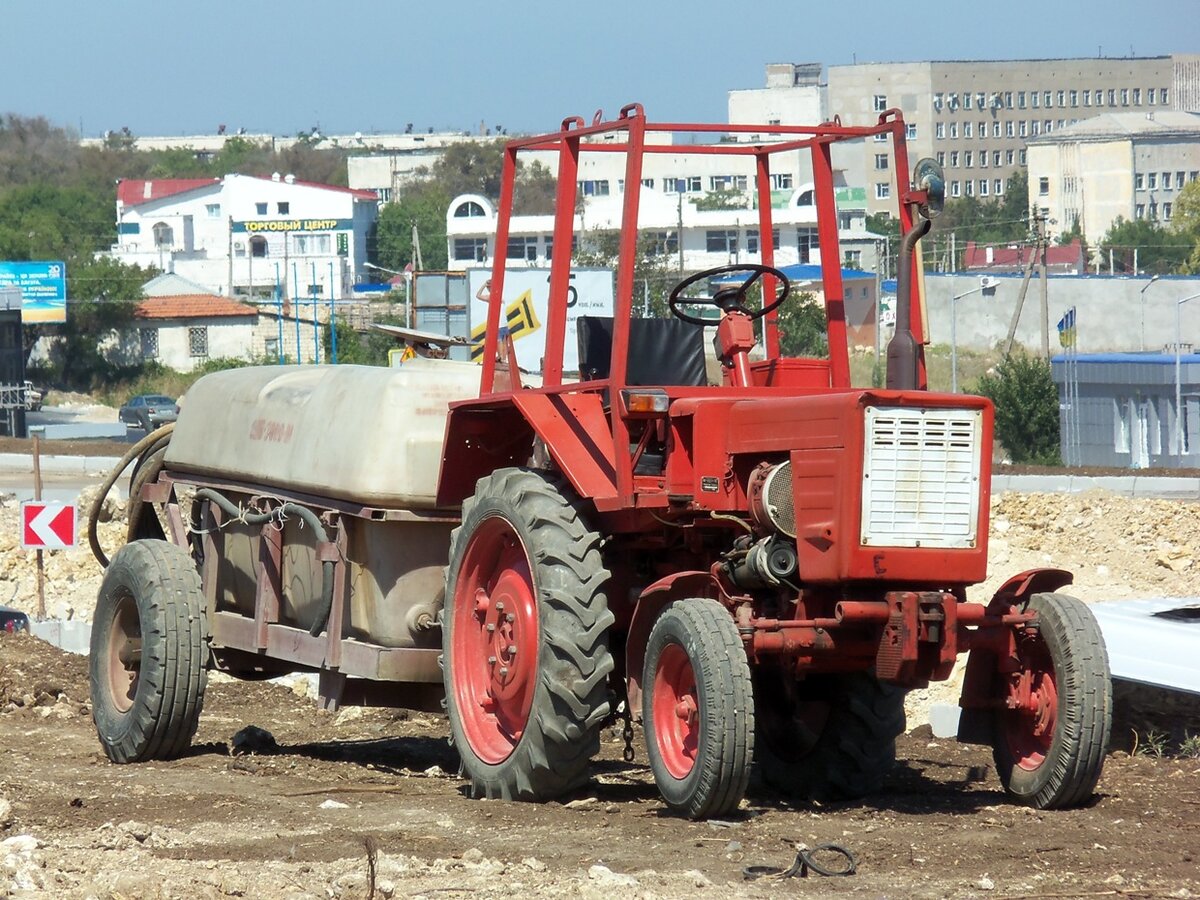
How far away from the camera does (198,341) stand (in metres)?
83.1

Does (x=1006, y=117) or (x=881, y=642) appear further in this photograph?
(x=1006, y=117)

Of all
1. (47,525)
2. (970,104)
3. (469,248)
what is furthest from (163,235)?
(47,525)

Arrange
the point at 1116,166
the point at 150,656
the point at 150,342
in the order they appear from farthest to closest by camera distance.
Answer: the point at 1116,166
the point at 150,342
the point at 150,656

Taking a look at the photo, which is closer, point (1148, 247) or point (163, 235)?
point (1148, 247)

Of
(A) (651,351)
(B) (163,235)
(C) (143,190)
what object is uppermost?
(C) (143,190)

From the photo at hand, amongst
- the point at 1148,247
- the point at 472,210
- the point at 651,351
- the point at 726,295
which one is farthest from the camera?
the point at 1148,247

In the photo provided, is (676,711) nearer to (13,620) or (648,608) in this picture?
(648,608)

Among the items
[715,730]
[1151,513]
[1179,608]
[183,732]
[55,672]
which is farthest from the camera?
[1151,513]

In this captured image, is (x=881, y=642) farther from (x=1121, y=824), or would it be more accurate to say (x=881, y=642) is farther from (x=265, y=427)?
(x=265, y=427)

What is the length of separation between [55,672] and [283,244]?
9823 cm

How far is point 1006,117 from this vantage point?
6585 inches

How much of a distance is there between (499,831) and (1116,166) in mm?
134439

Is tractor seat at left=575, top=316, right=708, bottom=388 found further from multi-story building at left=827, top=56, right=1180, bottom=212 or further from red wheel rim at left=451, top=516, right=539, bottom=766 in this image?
multi-story building at left=827, top=56, right=1180, bottom=212

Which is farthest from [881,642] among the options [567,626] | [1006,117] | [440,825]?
[1006,117]
